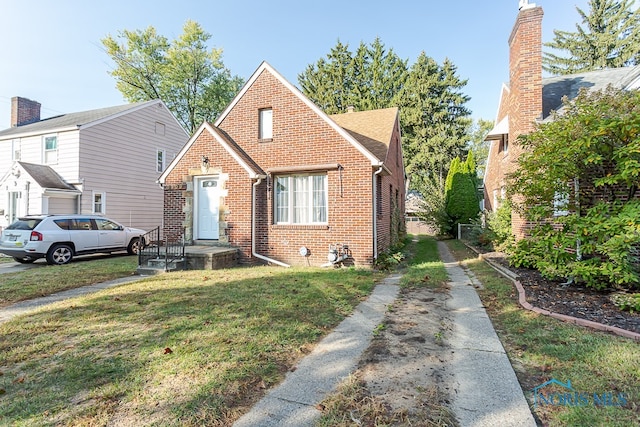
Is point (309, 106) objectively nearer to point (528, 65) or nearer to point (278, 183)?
point (278, 183)

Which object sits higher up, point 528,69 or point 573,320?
point 528,69

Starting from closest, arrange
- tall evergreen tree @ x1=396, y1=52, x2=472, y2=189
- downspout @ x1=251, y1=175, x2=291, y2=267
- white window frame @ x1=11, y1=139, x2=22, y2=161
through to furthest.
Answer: downspout @ x1=251, y1=175, x2=291, y2=267
white window frame @ x1=11, y1=139, x2=22, y2=161
tall evergreen tree @ x1=396, y1=52, x2=472, y2=189

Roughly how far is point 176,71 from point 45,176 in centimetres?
1640

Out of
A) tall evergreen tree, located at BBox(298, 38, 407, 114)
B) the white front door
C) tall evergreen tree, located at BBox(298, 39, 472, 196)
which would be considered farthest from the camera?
tall evergreen tree, located at BBox(298, 38, 407, 114)

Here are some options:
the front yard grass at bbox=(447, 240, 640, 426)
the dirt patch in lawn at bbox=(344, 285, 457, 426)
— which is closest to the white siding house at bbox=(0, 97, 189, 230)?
the dirt patch in lawn at bbox=(344, 285, 457, 426)

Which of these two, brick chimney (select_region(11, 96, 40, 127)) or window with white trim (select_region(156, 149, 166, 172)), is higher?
brick chimney (select_region(11, 96, 40, 127))

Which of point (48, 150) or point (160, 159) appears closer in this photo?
point (48, 150)

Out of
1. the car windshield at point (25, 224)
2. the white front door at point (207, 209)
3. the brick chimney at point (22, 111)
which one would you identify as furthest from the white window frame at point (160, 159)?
the white front door at point (207, 209)

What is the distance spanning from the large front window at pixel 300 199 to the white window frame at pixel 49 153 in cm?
1347

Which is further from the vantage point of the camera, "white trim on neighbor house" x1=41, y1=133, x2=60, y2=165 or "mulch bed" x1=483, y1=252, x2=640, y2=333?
"white trim on neighbor house" x1=41, y1=133, x2=60, y2=165

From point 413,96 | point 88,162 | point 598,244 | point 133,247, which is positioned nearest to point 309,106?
point 598,244

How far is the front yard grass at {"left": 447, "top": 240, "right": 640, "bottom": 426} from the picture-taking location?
8.02 ft

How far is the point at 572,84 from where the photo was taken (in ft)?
37.4

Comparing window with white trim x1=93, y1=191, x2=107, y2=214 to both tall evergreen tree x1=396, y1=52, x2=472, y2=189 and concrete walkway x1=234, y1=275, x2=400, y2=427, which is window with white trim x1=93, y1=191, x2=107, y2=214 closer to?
concrete walkway x1=234, y1=275, x2=400, y2=427
